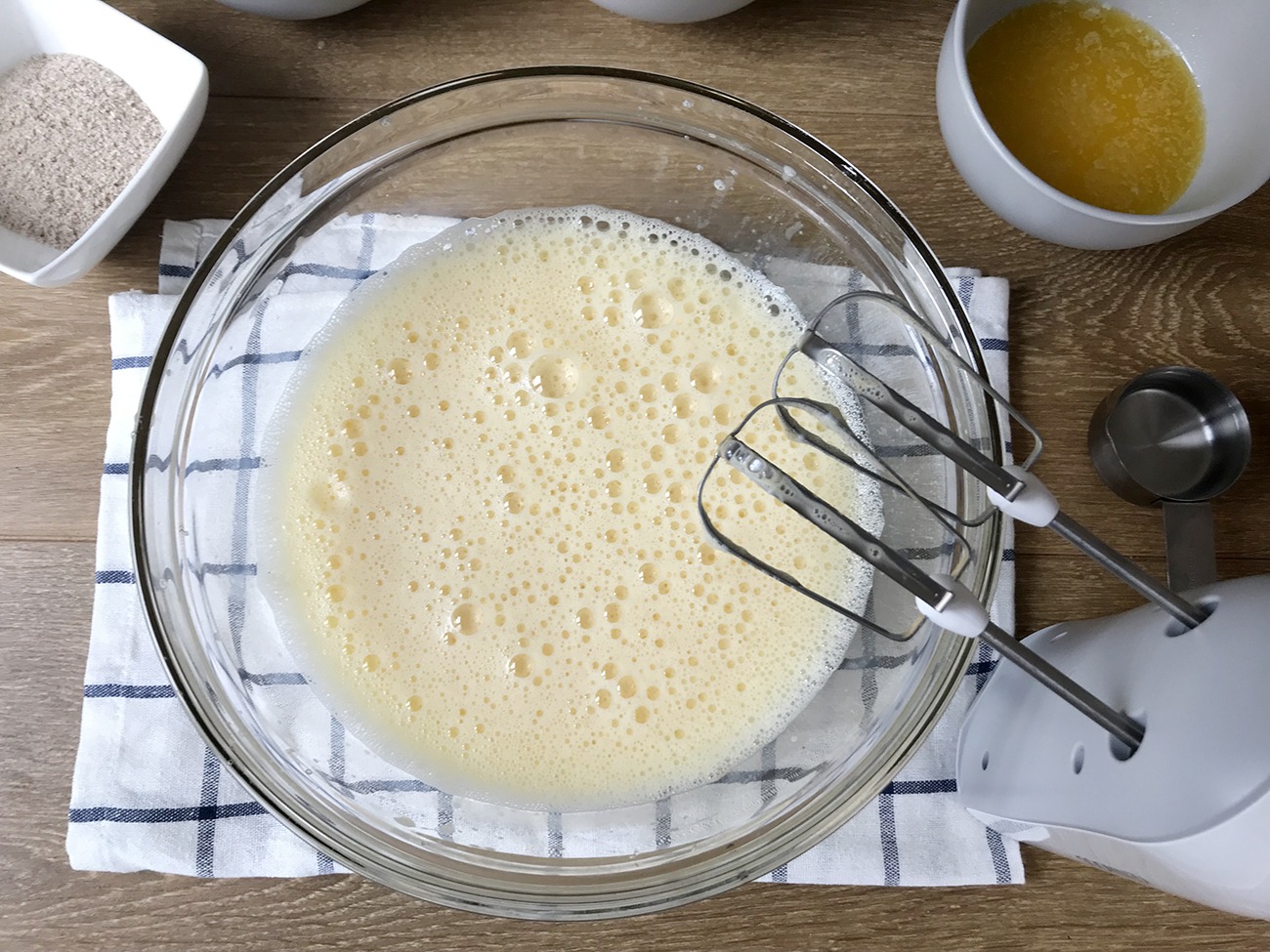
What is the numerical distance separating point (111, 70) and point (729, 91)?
1.47 feet

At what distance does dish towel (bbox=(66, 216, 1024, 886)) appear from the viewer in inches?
25.4

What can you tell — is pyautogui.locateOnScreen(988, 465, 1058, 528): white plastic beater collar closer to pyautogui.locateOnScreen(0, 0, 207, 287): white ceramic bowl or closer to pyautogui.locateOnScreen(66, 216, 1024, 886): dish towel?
pyautogui.locateOnScreen(66, 216, 1024, 886): dish towel

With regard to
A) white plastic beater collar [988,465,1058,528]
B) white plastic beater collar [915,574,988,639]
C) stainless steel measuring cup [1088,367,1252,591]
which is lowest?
stainless steel measuring cup [1088,367,1252,591]

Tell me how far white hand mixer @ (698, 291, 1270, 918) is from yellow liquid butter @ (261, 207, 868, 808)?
0.06 metres

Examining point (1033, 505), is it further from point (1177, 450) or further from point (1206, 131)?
point (1206, 131)

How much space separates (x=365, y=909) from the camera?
657 millimetres

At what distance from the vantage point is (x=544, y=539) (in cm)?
62

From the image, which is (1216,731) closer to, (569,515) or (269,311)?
(569,515)

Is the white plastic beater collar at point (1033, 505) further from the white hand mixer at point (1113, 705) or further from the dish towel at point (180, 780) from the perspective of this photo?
the dish towel at point (180, 780)

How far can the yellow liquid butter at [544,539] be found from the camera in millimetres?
616

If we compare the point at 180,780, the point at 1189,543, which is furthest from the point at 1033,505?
the point at 180,780

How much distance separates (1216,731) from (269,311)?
61 centimetres

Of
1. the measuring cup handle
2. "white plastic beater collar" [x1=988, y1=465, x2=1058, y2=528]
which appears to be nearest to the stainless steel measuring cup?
the measuring cup handle

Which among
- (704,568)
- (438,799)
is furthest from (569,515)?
(438,799)
